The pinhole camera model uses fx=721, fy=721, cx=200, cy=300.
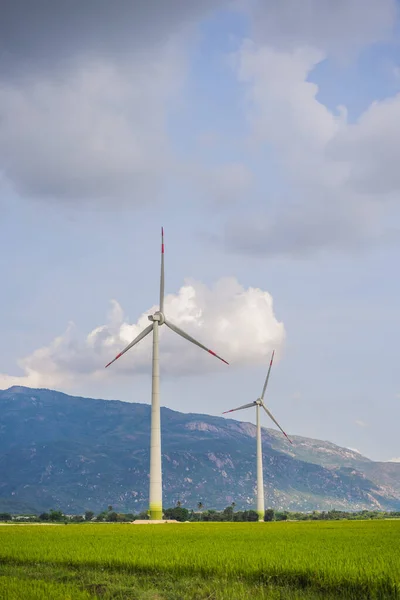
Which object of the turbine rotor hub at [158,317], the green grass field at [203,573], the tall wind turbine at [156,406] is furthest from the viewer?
the turbine rotor hub at [158,317]

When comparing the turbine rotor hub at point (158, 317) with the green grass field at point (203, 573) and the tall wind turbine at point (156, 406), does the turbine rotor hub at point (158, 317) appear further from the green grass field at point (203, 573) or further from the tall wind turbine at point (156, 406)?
the green grass field at point (203, 573)

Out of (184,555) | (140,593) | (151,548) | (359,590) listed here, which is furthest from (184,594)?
(151,548)

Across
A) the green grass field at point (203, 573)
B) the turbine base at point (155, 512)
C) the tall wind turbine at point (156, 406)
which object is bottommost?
the green grass field at point (203, 573)

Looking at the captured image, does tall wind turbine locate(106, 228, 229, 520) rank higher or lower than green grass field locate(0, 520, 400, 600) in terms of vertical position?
higher

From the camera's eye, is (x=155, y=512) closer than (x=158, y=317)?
Answer: Yes

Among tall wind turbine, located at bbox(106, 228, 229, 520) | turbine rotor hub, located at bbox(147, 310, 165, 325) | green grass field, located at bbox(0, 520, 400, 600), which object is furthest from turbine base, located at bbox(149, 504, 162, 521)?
green grass field, located at bbox(0, 520, 400, 600)

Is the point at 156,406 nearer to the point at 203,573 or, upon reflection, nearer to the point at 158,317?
the point at 158,317

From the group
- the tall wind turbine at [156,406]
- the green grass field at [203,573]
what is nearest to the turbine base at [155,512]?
the tall wind turbine at [156,406]

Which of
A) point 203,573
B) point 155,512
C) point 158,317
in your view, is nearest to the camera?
point 203,573

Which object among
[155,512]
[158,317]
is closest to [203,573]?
[155,512]

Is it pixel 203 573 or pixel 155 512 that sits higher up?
pixel 155 512

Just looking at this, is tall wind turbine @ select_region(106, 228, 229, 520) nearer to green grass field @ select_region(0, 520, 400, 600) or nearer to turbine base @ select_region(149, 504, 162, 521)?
turbine base @ select_region(149, 504, 162, 521)

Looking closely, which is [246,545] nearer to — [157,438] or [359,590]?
[359,590]

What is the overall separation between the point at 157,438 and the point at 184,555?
70.9 m
